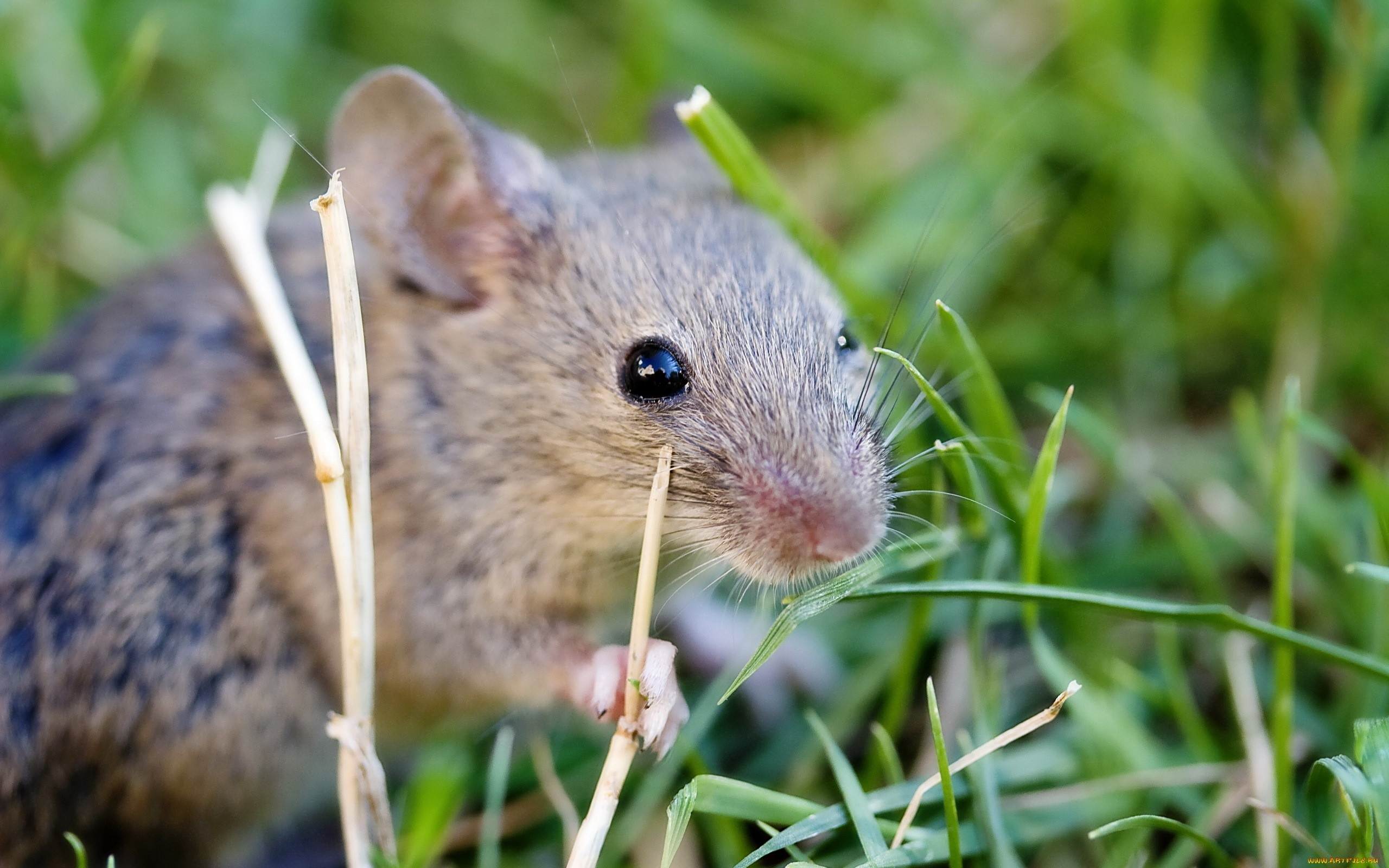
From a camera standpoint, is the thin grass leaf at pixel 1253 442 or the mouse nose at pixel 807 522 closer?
the mouse nose at pixel 807 522

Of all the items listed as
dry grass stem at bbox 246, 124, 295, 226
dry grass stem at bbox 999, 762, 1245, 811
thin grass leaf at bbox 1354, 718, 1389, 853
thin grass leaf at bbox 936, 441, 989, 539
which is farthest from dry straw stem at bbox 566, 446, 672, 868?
dry grass stem at bbox 246, 124, 295, 226

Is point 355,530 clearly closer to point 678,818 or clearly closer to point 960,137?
point 678,818

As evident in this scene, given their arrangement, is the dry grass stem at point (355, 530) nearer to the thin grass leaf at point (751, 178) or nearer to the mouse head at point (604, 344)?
the mouse head at point (604, 344)

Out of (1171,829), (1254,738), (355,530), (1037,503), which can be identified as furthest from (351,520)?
(1254,738)

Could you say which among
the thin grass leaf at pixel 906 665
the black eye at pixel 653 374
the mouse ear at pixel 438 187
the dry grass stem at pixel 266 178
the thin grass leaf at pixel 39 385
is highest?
the dry grass stem at pixel 266 178

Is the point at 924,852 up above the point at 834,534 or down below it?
below

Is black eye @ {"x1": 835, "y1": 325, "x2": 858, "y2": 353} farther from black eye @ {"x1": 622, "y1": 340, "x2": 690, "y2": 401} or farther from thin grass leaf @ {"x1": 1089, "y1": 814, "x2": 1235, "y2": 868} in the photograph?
thin grass leaf @ {"x1": 1089, "y1": 814, "x2": 1235, "y2": 868}

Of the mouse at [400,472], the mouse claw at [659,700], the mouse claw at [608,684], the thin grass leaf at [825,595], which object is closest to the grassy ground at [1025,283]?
the thin grass leaf at [825,595]
